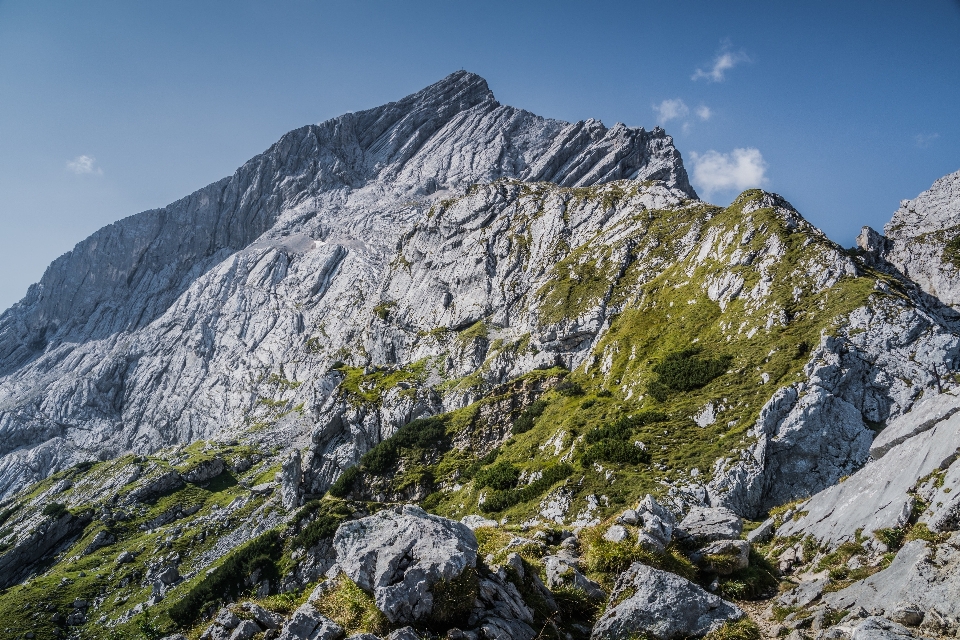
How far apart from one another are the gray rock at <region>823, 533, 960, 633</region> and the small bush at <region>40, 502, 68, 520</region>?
158922 millimetres

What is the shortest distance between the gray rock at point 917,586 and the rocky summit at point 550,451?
90 mm

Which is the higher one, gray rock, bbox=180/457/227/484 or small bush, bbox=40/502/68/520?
gray rock, bbox=180/457/227/484

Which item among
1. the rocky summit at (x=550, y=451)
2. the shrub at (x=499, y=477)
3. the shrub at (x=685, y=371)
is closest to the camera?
the rocky summit at (x=550, y=451)

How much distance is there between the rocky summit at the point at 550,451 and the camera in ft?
52.0

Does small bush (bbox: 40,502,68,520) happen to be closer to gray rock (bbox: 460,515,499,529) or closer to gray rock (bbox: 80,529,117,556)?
gray rock (bbox: 80,529,117,556)

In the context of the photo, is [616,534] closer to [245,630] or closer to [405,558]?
[405,558]

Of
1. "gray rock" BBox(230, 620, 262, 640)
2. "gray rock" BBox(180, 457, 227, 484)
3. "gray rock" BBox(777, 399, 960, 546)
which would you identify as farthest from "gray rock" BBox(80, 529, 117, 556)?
"gray rock" BBox(777, 399, 960, 546)

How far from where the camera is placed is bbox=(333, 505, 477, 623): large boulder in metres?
14.7

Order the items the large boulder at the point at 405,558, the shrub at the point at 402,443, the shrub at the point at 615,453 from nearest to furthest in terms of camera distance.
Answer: the large boulder at the point at 405,558 < the shrub at the point at 615,453 < the shrub at the point at 402,443

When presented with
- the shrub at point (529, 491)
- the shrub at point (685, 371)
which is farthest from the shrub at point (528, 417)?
the shrub at point (685, 371)

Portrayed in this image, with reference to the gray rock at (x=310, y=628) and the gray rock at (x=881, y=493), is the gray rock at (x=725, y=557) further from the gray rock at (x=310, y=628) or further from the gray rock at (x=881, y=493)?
the gray rock at (x=310, y=628)

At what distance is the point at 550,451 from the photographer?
2392 inches

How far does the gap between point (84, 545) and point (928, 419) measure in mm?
146019

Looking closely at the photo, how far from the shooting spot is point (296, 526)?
7725cm
